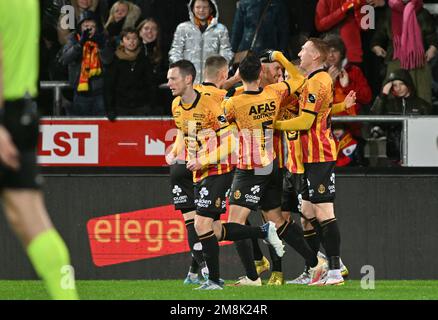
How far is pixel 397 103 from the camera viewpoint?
42.9 ft

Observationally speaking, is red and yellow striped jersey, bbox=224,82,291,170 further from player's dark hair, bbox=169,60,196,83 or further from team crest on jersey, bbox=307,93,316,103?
player's dark hair, bbox=169,60,196,83

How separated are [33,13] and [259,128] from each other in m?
4.93

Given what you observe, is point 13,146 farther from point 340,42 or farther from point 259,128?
point 340,42

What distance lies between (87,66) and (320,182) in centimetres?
334

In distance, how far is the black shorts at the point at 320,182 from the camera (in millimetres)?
11109

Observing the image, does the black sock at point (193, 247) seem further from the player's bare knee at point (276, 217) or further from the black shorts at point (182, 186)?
the player's bare knee at point (276, 217)

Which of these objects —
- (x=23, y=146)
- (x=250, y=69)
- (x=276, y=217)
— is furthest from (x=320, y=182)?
(x=23, y=146)

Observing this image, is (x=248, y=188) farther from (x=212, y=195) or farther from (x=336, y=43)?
(x=336, y=43)

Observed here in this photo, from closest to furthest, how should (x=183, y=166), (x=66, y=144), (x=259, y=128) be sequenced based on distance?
(x=259, y=128)
(x=183, y=166)
(x=66, y=144)

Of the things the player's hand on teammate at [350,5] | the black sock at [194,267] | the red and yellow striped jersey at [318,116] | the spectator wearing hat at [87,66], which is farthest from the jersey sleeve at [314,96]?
the spectator wearing hat at [87,66]

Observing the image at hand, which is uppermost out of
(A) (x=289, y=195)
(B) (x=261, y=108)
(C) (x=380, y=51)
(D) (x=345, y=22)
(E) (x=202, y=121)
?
(D) (x=345, y=22)

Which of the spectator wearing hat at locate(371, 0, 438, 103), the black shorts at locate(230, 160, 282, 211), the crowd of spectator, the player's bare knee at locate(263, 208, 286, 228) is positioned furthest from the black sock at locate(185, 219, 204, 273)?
the spectator wearing hat at locate(371, 0, 438, 103)

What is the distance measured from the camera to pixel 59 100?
13242 mm

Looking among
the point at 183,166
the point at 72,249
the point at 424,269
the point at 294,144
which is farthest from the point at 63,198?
the point at 424,269
